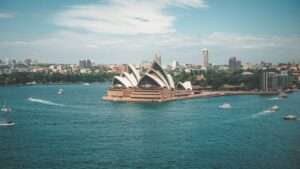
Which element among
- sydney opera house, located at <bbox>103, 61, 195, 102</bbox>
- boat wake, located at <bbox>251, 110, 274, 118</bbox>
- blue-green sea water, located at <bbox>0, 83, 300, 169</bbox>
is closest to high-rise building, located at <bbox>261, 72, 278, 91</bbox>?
sydney opera house, located at <bbox>103, 61, 195, 102</bbox>

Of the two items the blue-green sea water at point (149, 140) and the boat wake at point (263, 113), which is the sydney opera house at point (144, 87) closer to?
the blue-green sea water at point (149, 140)

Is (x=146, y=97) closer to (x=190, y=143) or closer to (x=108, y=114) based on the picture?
(x=108, y=114)

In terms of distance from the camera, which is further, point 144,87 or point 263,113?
point 144,87

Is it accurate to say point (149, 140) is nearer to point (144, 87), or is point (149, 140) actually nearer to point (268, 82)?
point (144, 87)

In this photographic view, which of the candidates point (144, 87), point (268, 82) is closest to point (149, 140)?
point (144, 87)

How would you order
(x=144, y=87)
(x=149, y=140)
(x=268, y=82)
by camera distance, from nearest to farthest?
(x=149, y=140) < (x=144, y=87) < (x=268, y=82)

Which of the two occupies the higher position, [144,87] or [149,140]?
[144,87]

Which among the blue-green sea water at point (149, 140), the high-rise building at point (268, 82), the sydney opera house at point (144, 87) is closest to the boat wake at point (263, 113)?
the blue-green sea water at point (149, 140)

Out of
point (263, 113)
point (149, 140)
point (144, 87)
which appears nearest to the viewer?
point (149, 140)
